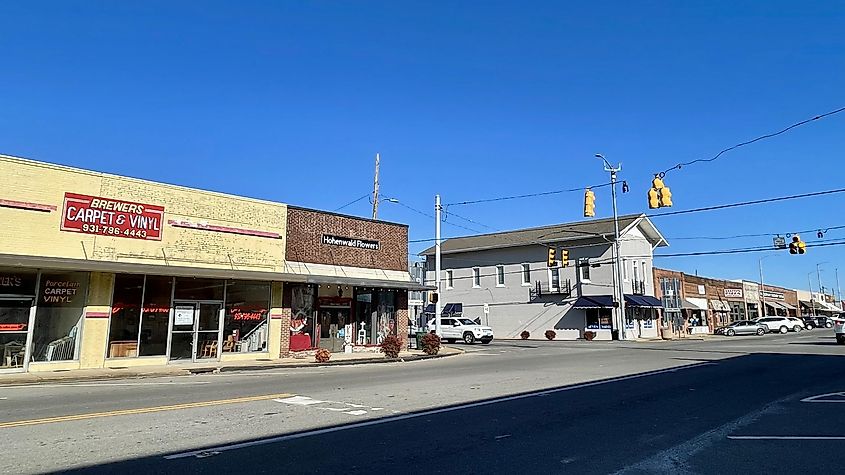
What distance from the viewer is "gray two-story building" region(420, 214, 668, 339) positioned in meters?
44.8

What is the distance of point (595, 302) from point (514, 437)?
37.2 m

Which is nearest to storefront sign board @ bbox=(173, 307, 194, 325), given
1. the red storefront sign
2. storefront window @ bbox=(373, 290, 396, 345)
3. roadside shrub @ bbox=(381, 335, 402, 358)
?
the red storefront sign

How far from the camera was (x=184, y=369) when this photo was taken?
19.2 m

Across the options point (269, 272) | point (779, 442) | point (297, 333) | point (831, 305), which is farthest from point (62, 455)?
point (831, 305)

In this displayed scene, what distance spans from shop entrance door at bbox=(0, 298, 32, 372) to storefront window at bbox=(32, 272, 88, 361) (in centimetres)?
30

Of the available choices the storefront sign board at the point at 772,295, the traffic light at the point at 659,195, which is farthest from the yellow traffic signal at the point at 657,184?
the storefront sign board at the point at 772,295

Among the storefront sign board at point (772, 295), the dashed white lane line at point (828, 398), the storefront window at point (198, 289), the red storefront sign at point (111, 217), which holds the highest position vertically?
the storefront sign board at point (772, 295)

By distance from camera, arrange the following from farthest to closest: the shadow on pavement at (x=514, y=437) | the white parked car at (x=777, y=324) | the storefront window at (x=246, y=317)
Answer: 1. the white parked car at (x=777, y=324)
2. the storefront window at (x=246, y=317)
3. the shadow on pavement at (x=514, y=437)

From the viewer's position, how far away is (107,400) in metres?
11.6

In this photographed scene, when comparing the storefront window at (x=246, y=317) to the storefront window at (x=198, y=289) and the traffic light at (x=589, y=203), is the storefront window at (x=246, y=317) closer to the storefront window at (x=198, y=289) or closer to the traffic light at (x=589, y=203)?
the storefront window at (x=198, y=289)

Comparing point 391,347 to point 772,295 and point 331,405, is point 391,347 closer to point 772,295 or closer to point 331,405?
point 331,405

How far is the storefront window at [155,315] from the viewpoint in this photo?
2045 centimetres

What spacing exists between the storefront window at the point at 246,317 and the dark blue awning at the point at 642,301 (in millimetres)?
28993

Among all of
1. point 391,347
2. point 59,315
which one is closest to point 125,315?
point 59,315
